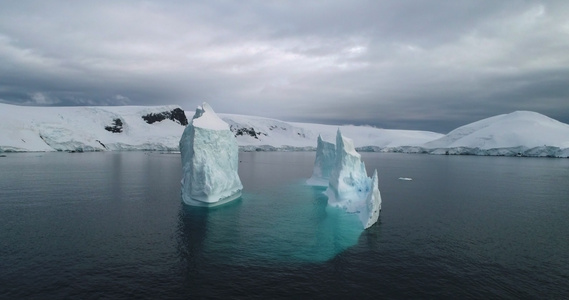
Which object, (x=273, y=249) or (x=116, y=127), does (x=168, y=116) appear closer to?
(x=116, y=127)

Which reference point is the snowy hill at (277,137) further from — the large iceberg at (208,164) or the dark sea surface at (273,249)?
the dark sea surface at (273,249)

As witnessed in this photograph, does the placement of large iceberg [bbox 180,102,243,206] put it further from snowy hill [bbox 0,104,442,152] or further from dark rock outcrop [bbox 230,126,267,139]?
dark rock outcrop [bbox 230,126,267,139]

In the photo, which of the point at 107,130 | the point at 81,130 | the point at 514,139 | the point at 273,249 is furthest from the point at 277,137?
the point at 273,249

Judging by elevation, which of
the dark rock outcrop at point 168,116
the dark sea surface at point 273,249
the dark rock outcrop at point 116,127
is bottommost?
the dark sea surface at point 273,249

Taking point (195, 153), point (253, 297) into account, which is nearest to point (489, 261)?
point (253, 297)

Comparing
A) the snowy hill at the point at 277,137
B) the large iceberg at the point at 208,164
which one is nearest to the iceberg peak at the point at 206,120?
the large iceberg at the point at 208,164

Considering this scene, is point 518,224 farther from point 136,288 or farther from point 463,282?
point 136,288
